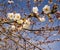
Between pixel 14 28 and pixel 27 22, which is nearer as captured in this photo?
pixel 27 22

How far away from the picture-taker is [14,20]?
334 cm

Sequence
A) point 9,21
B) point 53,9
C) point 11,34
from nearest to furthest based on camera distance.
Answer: point 53,9 → point 9,21 → point 11,34

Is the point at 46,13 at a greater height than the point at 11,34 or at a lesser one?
greater

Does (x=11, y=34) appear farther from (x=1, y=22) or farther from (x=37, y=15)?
(x=37, y=15)

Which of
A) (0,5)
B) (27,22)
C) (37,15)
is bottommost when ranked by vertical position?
(0,5)

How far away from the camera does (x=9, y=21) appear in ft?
10.7

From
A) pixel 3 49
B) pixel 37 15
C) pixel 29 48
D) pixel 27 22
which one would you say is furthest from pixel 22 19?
pixel 3 49

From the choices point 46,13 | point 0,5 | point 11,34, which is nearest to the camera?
point 46,13

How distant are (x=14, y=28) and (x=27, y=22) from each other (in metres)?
0.74

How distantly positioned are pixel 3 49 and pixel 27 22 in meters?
5.68

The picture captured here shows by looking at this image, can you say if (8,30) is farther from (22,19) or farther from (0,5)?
(0,5)

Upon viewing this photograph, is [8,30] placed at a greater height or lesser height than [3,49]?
greater

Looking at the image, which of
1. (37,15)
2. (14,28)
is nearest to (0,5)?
(14,28)

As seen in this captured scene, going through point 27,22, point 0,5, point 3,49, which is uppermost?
point 27,22
